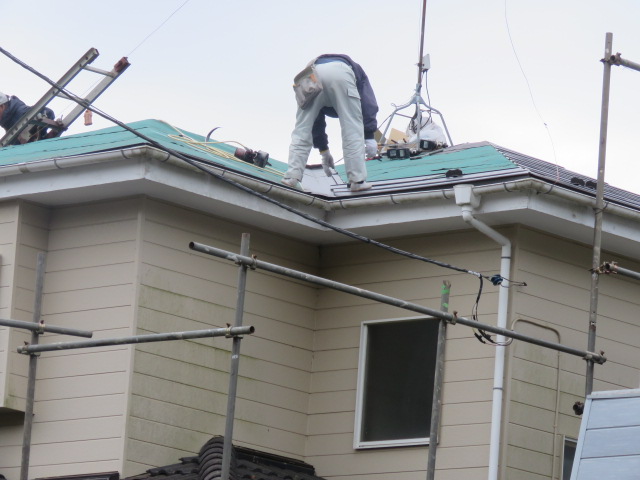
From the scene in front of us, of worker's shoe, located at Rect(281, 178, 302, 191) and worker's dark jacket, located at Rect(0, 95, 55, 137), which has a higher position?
worker's dark jacket, located at Rect(0, 95, 55, 137)

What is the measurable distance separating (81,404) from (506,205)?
4119mm

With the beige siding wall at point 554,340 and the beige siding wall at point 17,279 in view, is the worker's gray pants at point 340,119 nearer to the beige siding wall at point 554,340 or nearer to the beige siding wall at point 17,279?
the beige siding wall at point 554,340

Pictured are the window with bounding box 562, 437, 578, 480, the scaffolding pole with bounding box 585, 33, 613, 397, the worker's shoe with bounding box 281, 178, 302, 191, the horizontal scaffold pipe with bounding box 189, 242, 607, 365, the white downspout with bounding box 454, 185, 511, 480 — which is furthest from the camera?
the worker's shoe with bounding box 281, 178, 302, 191

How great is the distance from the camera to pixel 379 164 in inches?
648

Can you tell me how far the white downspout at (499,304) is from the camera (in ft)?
44.5

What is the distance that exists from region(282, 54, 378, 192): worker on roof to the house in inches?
12.7

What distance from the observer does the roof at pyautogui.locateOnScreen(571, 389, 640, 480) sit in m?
11.0

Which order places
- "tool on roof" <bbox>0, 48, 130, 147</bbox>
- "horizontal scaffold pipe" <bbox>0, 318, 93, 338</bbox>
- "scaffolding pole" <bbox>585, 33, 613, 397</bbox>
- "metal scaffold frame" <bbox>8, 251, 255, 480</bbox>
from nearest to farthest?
"metal scaffold frame" <bbox>8, 251, 255, 480</bbox> → "horizontal scaffold pipe" <bbox>0, 318, 93, 338</bbox> → "scaffolding pole" <bbox>585, 33, 613, 397</bbox> → "tool on roof" <bbox>0, 48, 130, 147</bbox>

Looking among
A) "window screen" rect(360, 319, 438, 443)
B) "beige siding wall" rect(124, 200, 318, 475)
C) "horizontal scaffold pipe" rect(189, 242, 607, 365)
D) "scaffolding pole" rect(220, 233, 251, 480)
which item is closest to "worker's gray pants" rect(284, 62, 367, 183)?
"beige siding wall" rect(124, 200, 318, 475)

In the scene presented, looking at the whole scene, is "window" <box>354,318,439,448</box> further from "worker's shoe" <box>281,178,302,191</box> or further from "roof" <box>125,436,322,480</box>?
"worker's shoe" <box>281,178,302,191</box>

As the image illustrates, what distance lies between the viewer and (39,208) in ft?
48.2

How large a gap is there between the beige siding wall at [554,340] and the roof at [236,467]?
206 centimetres

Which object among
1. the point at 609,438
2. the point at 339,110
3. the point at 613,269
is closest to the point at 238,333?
the point at 609,438

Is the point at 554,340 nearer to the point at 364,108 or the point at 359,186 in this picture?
the point at 359,186
